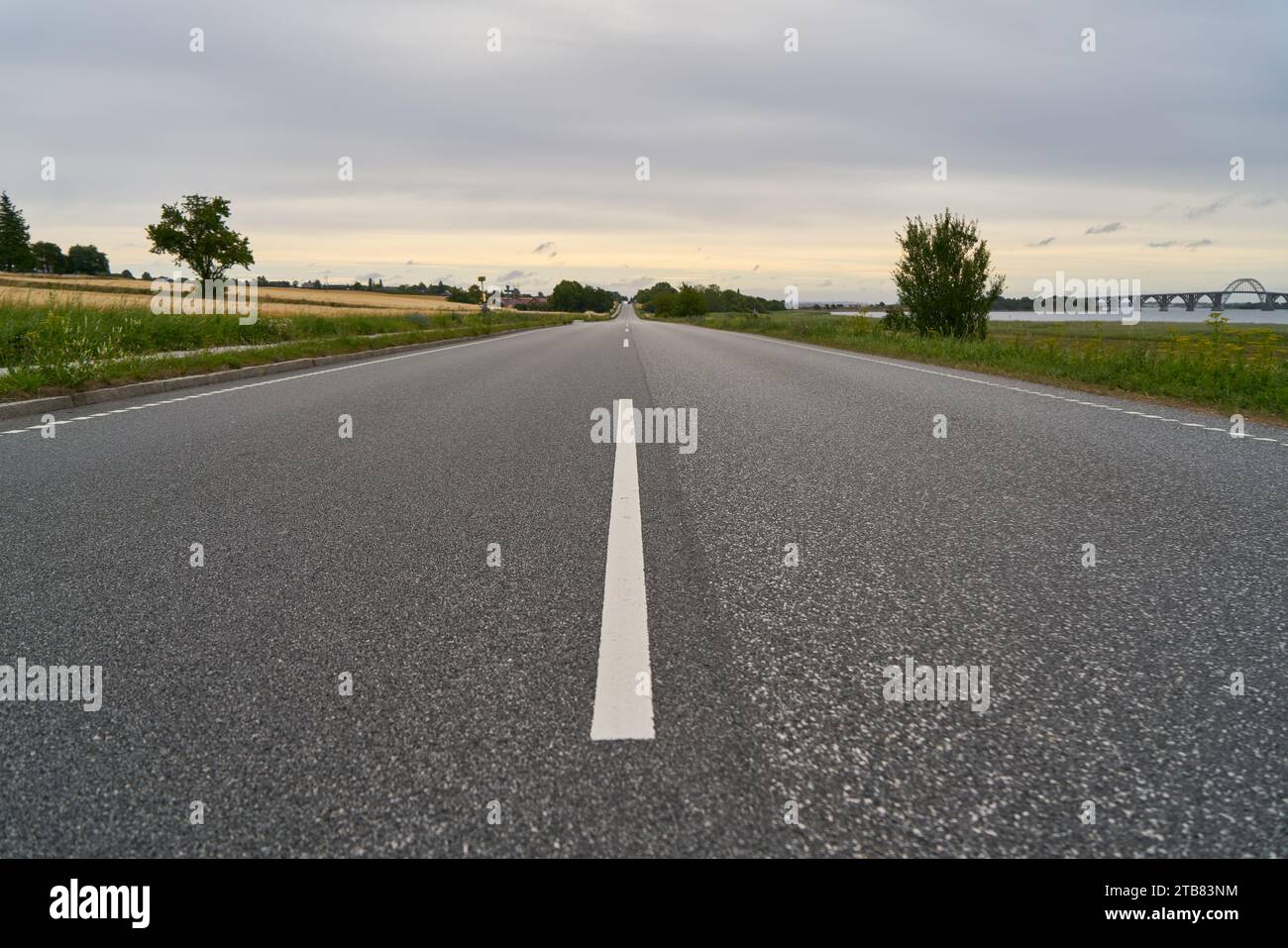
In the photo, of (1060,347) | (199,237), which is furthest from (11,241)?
(1060,347)

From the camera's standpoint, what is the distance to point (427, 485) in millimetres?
5379

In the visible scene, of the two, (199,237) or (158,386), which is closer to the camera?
(158,386)

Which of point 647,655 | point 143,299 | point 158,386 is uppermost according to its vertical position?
point 143,299

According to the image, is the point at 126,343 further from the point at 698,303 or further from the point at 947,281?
the point at 698,303

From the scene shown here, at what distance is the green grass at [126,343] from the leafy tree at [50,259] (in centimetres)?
12169

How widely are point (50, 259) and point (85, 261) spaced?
7772 mm

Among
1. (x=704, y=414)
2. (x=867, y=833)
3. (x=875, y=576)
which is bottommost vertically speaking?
(x=867, y=833)

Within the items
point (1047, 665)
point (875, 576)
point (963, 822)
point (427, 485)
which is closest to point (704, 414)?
point (427, 485)

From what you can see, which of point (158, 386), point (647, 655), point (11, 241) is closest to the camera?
point (647, 655)

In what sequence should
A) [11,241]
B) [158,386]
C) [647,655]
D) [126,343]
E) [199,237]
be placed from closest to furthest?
1. [647,655]
2. [158,386]
3. [126,343]
4. [199,237]
5. [11,241]

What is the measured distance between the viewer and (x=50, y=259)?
124 metres
